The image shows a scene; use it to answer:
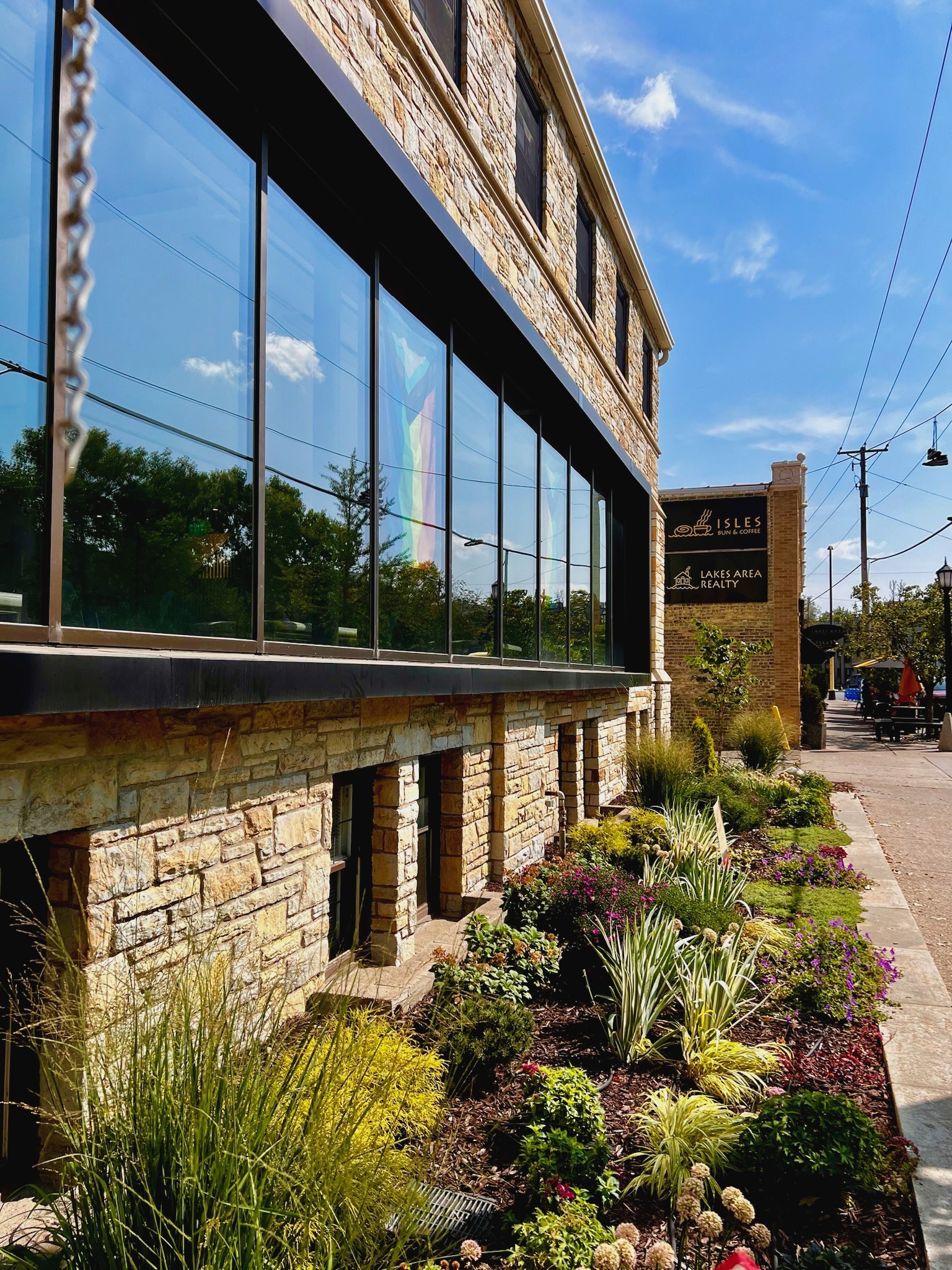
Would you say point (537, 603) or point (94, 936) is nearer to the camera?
point (94, 936)

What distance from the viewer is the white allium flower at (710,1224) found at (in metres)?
2.95

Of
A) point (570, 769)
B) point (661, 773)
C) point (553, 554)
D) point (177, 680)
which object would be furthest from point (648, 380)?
point (177, 680)

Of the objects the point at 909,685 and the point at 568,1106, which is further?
the point at 909,685

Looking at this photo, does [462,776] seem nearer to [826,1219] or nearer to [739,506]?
[826,1219]

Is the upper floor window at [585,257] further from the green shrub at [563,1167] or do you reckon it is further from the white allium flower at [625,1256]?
the white allium flower at [625,1256]

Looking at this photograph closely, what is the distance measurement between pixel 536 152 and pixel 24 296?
7965 millimetres

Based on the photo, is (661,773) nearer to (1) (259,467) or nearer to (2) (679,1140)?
(2) (679,1140)

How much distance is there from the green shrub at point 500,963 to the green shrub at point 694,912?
0.89 meters

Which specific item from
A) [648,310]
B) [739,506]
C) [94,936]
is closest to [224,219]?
[94,936]

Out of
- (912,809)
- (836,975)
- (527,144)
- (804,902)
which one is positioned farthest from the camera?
(912,809)

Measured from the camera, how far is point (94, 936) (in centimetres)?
312

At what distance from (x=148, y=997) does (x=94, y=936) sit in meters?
0.83

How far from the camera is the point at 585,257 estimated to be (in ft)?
38.0

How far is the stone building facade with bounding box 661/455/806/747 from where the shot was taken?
73.0 ft
